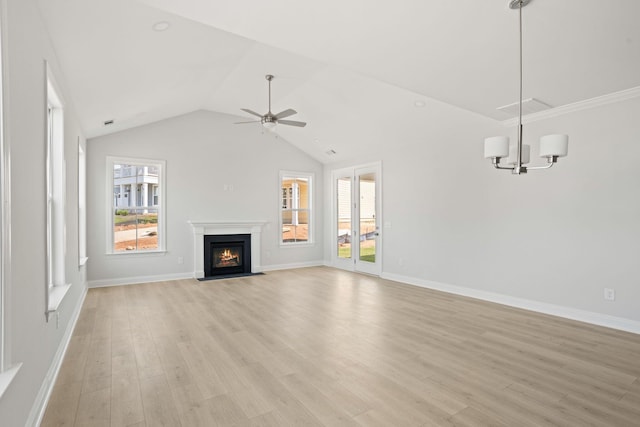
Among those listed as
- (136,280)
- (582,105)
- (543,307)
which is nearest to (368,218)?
(543,307)

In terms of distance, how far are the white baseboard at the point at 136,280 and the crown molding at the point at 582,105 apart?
642 cm

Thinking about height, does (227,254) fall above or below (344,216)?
below

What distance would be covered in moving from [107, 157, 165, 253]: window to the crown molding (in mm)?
6317

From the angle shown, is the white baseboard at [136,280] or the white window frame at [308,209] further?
the white window frame at [308,209]

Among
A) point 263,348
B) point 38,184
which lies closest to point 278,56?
point 38,184

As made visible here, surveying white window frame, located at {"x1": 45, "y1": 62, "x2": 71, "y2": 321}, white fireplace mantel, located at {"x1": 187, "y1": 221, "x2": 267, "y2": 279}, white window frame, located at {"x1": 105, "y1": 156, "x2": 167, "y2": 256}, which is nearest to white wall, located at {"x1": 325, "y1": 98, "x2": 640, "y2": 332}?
white fireplace mantel, located at {"x1": 187, "y1": 221, "x2": 267, "y2": 279}

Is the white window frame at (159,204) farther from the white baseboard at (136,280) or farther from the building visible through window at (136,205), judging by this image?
the white baseboard at (136,280)

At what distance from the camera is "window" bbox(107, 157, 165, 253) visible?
638 centimetres

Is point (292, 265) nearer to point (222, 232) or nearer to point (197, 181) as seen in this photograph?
point (222, 232)

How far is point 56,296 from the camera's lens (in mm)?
2988

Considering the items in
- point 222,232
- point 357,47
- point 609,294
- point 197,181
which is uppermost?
point 357,47

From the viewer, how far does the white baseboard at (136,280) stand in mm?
6203

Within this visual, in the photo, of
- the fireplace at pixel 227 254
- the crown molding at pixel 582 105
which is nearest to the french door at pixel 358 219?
the fireplace at pixel 227 254

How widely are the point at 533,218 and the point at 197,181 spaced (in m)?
6.06
